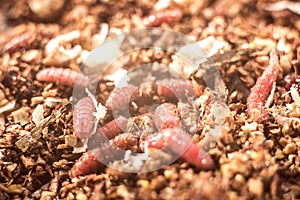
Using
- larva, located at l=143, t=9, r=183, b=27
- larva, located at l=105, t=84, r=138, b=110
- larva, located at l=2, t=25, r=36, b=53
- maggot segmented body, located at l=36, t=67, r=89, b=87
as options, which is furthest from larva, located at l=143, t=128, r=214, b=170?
larva, located at l=2, t=25, r=36, b=53

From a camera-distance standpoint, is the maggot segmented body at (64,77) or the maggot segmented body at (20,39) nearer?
the maggot segmented body at (64,77)

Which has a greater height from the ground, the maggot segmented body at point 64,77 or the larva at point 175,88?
the maggot segmented body at point 64,77

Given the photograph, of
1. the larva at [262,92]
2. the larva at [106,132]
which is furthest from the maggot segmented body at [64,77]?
the larva at [262,92]

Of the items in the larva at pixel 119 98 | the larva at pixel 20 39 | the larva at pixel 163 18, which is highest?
the larva at pixel 163 18

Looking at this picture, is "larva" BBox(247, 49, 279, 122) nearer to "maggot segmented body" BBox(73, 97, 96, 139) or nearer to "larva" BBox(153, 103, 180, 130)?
"larva" BBox(153, 103, 180, 130)

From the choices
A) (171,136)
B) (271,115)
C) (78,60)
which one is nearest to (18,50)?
(78,60)

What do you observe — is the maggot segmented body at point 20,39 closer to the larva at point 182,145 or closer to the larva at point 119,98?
the larva at point 119,98

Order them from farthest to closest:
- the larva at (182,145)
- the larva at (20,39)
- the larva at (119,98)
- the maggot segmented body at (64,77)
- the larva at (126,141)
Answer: the larva at (20,39) < the maggot segmented body at (64,77) < the larva at (119,98) < the larva at (126,141) < the larva at (182,145)
